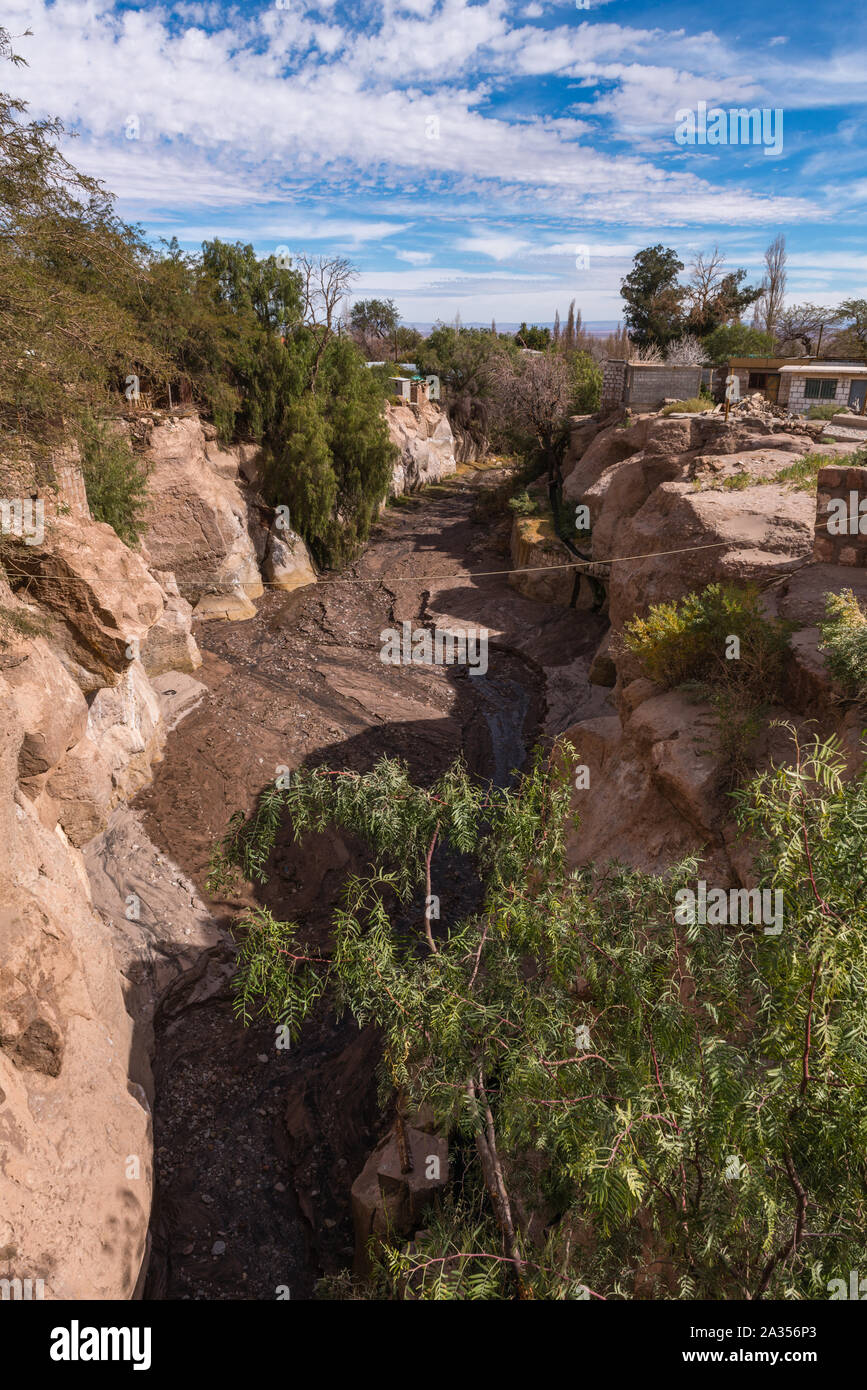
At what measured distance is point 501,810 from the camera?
17.8 ft

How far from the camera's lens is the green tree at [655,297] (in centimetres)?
3506

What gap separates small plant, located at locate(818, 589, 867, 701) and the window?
2061 centimetres

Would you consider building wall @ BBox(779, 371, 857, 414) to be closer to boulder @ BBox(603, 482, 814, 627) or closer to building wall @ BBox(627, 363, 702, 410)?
building wall @ BBox(627, 363, 702, 410)

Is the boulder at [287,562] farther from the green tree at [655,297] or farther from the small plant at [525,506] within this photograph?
the green tree at [655,297]

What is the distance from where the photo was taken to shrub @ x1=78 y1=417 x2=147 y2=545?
15.6 metres

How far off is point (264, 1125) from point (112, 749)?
22.3 ft

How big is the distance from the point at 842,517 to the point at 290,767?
10355 mm

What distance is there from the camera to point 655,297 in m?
35.2

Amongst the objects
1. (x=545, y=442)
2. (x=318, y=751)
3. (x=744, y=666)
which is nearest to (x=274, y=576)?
(x=318, y=751)

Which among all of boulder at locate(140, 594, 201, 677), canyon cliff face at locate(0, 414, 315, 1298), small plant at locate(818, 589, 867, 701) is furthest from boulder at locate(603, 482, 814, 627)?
boulder at locate(140, 594, 201, 677)

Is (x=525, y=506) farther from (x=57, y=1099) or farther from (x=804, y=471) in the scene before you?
(x=57, y=1099)

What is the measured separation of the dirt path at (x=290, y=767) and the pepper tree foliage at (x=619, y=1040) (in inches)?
125

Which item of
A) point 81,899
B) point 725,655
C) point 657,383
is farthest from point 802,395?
point 81,899

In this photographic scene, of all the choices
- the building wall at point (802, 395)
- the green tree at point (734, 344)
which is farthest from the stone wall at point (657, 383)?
the green tree at point (734, 344)
